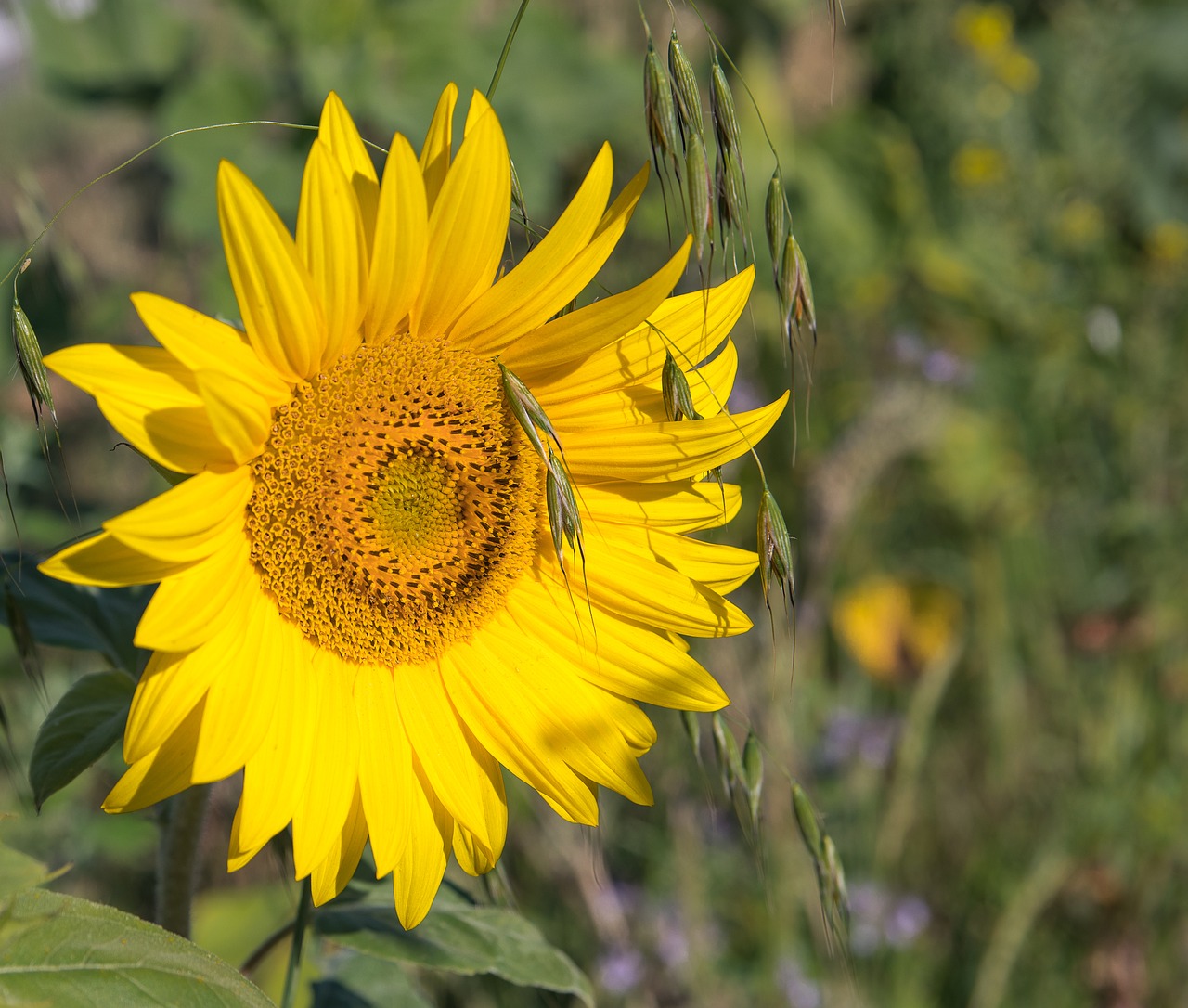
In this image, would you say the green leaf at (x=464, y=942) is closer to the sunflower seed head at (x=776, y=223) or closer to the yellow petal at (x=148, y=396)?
the yellow petal at (x=148, y=396)

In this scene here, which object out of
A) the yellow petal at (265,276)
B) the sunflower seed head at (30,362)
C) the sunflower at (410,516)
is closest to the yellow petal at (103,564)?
the sunflower at (410,516)

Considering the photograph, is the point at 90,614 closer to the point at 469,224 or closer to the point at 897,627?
the point at 469,224

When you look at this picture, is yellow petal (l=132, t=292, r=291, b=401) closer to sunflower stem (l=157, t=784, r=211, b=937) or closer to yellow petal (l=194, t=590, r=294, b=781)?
yellow petal (l=194, t=590, r=294, b=781)

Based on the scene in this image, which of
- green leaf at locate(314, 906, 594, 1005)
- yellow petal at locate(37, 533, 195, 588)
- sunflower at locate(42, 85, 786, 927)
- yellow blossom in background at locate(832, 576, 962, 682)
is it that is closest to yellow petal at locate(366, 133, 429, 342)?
sunflower at locate(42, 85, 786, 927)

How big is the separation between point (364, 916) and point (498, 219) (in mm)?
929

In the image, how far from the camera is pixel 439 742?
4.69 feet

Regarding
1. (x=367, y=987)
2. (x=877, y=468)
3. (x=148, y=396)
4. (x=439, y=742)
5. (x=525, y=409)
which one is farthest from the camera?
(x=877, y=468)

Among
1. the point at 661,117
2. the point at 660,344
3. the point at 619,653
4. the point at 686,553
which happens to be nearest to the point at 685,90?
the point at 661,117

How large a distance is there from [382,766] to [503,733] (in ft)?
0.52

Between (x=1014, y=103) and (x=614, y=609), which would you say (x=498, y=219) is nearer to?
(x=614, y=609)

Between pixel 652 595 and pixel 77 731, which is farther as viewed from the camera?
pixel 652 595

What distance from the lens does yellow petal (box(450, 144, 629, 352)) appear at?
123cm

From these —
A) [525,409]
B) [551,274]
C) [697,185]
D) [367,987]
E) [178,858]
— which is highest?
[697,185]

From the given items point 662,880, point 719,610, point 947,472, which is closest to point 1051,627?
point 947,472
